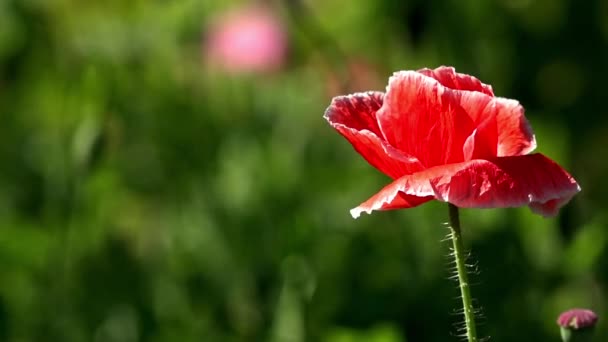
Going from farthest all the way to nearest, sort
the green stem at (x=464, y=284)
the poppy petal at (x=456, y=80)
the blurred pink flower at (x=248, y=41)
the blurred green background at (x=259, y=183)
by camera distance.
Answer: the blurred pink flower at (x=248, y=41) → the blurred green background at (x=259, y=183) → the poppy petal at (x=456, y=80) → the green stem at (x=464, y=284)

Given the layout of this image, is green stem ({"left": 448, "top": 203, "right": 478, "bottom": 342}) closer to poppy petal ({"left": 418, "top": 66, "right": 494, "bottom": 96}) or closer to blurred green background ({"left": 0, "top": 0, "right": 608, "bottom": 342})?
poppy petal ({"left": 418, "top": 66, "right": 494, "bottom": 96})

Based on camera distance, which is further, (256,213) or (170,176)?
(170,176)

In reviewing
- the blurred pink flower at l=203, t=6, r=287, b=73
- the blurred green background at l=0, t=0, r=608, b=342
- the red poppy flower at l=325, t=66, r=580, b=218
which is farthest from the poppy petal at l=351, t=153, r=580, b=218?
the blurred pink flower at l=203, t=6, r=287, b=73

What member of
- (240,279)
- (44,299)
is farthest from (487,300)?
(44,299)

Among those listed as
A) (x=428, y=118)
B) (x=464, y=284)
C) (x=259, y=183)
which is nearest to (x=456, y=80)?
(x=428, y=118)

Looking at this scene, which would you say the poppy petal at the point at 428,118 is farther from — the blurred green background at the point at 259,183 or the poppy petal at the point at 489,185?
the blurred green background at the point at 259,183

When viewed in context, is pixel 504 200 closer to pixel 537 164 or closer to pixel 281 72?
pixel 537 164

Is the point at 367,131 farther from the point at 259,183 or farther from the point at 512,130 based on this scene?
the point at 259,183

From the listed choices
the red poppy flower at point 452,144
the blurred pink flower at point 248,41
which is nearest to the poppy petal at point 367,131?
the red poppy flower at point 452,144
